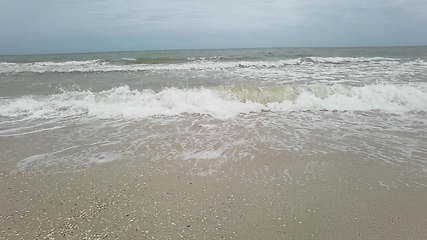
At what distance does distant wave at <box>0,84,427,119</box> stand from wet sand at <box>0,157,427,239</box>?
11.8 ft

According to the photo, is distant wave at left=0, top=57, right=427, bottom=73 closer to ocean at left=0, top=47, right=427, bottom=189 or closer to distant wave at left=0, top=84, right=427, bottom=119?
distant wave at left=0, top=84, right=427, bottom=119

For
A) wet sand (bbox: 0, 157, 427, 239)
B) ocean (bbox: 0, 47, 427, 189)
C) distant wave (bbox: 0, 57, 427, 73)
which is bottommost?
wet sand (bbox: 0, 157, 427, 239)

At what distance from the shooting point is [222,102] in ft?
27.1

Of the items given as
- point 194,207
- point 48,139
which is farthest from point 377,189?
point 48,139

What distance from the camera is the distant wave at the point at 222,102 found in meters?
7.52

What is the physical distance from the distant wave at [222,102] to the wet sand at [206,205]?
3585 millimetres

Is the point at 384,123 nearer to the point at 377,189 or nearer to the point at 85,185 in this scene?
the point at 377,189

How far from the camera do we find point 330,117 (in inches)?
274

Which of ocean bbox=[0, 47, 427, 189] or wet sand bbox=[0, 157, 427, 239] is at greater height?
ocean bbox=[0, 47, 427, 189]

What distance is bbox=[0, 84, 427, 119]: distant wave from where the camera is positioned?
24.7 ft

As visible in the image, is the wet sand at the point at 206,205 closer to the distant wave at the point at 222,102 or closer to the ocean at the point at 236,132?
the ocean at the point at 236,132

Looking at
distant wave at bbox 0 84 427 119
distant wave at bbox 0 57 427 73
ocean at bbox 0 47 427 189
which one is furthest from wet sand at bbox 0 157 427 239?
distant wave at bbox 0 57 427 73

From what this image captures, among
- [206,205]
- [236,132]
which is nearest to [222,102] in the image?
[236,132]

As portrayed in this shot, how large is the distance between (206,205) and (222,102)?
5.46 metres
